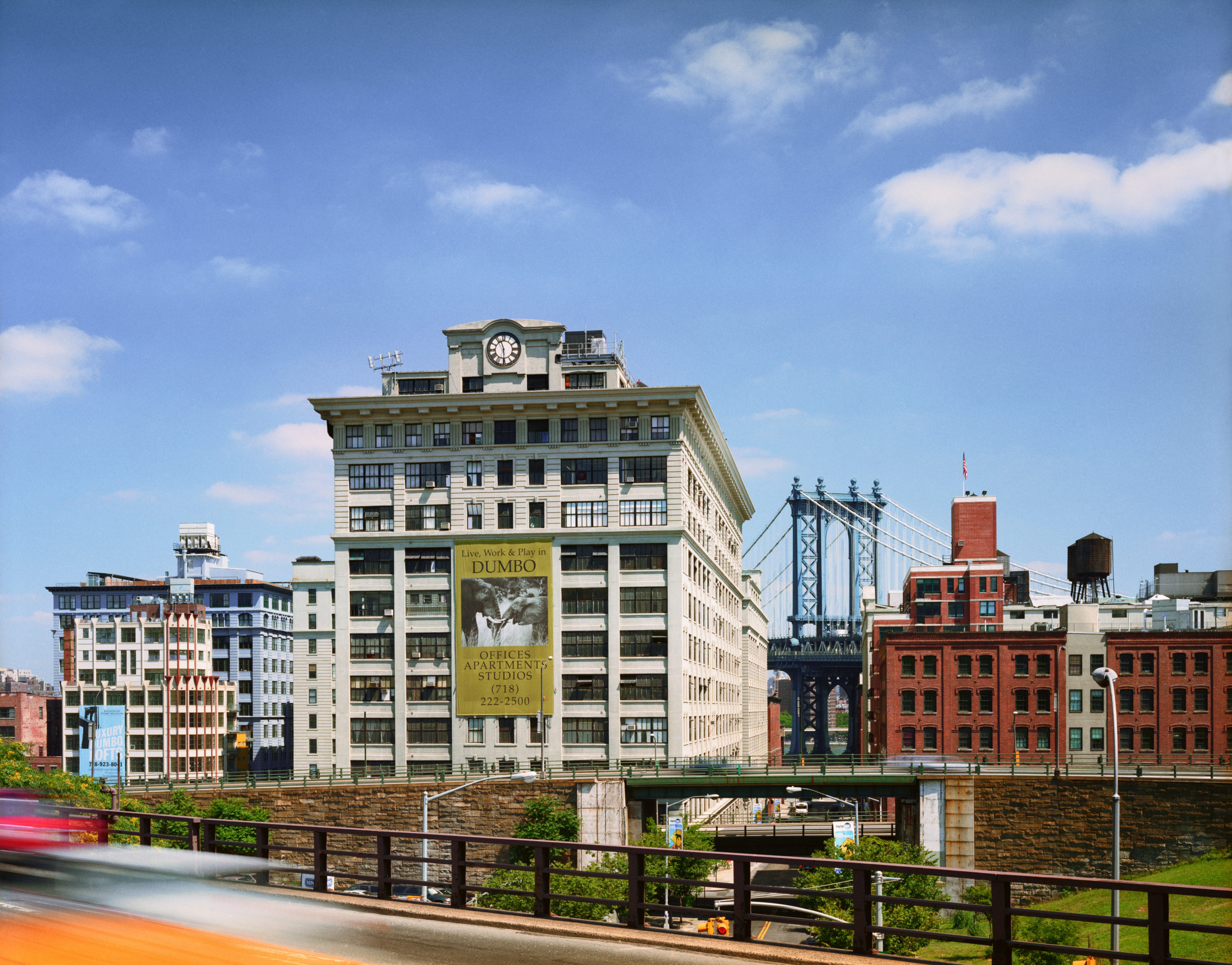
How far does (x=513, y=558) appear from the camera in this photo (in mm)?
85688

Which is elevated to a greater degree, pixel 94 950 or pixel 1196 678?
pixel 94 950

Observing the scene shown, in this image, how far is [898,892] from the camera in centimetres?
6281

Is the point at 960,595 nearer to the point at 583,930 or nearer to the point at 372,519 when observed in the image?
the point at 372,519

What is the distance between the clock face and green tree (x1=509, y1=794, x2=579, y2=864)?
108 ft

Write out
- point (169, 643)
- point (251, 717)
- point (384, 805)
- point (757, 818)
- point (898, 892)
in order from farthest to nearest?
1. point (251, 717)
2. point (169, 643)
3. point (757, 818)
4. point (384, 805)
5. point (898, 892)

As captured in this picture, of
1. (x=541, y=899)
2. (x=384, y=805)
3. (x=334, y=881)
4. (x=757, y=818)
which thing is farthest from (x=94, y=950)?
(x=757, y=818)

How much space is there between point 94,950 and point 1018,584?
163 meters

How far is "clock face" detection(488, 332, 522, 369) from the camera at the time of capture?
3506 inches

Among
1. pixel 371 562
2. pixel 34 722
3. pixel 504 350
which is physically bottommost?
pixel 34 722

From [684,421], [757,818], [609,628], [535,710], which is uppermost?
[684,421]

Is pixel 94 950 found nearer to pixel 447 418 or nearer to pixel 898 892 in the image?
pixel 898 892

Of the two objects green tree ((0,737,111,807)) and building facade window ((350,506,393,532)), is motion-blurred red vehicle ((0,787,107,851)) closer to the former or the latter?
green tree ((0,737,111,807))

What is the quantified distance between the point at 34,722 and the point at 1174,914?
137307mm

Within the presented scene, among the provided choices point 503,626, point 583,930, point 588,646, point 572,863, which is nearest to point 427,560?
point 503,626
